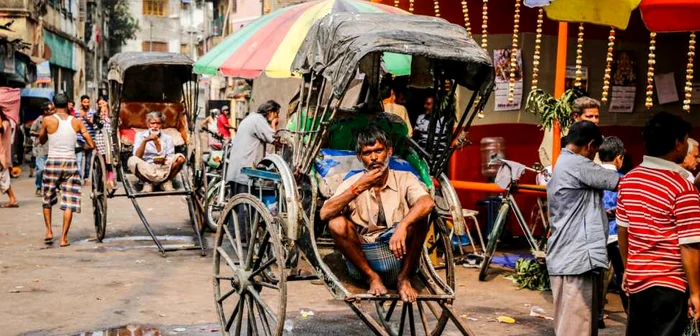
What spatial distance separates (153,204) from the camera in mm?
15453

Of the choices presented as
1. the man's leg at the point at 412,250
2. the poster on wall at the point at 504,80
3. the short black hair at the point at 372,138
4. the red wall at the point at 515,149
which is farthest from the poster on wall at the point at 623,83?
the man's leg at the point at 412,250

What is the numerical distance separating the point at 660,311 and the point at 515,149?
6816 mm

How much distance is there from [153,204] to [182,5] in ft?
163

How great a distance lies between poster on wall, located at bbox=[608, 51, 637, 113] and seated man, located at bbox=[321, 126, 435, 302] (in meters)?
5.97

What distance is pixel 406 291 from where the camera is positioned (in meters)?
5.12

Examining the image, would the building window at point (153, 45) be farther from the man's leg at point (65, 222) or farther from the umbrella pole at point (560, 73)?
the umbrella pole at point (560, 73)

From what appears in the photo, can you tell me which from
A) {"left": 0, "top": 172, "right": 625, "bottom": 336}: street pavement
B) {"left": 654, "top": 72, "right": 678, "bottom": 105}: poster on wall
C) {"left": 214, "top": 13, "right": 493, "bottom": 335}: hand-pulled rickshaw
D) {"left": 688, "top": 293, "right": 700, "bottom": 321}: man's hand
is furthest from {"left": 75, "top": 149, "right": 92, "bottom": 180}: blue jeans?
{"left": 688, "top": 293, "right": 700, "bottom": 321}: man's hand

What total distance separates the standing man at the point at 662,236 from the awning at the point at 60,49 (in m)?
29.7

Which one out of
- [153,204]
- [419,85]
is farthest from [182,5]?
[419,85]

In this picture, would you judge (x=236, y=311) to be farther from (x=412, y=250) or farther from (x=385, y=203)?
(x=412, y=250)

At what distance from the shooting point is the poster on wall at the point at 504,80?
418 inches

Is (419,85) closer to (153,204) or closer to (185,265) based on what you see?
(185,265)

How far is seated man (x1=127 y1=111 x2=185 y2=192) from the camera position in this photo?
1066 centimetres

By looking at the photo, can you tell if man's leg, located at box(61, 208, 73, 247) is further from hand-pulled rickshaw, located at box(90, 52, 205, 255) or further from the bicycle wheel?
the bicycle wheel
